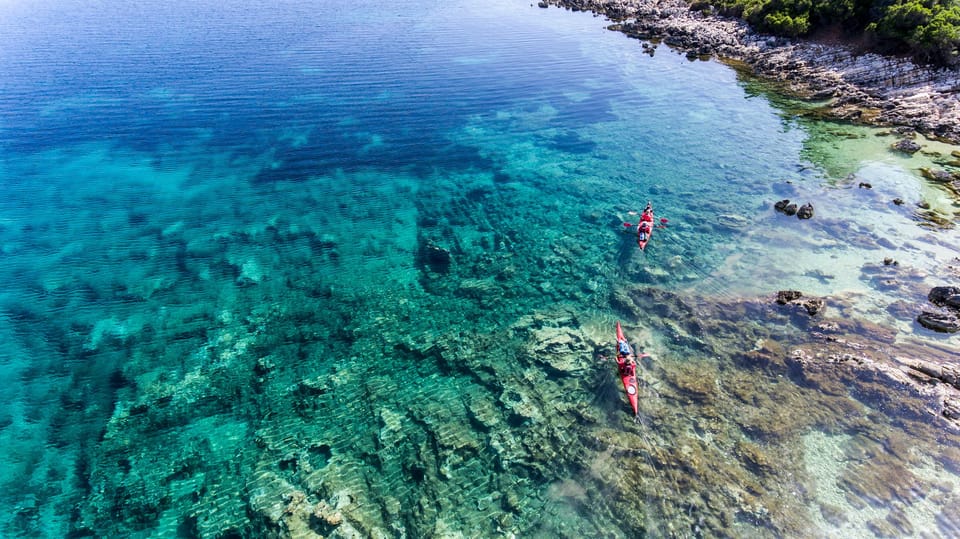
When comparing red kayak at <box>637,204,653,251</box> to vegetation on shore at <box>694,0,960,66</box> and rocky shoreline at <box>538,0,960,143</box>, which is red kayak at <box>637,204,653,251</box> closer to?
rocky shoreline at <box>538,0,960,143</box>

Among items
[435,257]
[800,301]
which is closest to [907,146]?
[800,301]

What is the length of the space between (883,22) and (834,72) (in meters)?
6.08

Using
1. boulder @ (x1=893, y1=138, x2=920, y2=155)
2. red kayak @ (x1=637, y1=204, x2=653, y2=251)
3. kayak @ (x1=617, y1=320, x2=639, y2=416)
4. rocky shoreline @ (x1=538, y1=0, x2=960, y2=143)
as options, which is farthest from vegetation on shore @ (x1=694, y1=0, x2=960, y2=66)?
kayak @ (x1=617, y1=320, x2=639, y2=416)

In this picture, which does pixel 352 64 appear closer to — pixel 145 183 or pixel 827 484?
pixel 145 183

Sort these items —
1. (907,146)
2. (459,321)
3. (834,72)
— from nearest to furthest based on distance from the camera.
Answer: (459,321)
(907,146)
(834,72)

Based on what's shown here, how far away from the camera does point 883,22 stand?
4606 cm

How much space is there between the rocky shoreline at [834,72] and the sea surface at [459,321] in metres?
3.71

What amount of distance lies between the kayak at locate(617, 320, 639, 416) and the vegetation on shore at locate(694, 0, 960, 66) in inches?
1980

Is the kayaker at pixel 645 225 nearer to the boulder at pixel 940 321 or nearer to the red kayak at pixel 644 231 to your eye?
the red kayak at pixel 644 231

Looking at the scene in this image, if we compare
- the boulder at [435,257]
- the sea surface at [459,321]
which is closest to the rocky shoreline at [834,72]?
the sea surface at [459,321]

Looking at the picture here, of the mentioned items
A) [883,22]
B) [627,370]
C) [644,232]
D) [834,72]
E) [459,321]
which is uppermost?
[883,22]

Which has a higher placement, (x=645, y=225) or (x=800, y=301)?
(x=645, y=225)

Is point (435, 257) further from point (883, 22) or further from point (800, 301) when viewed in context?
point (883, 22)

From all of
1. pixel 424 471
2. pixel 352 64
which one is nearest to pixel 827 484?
pixel 424 471
